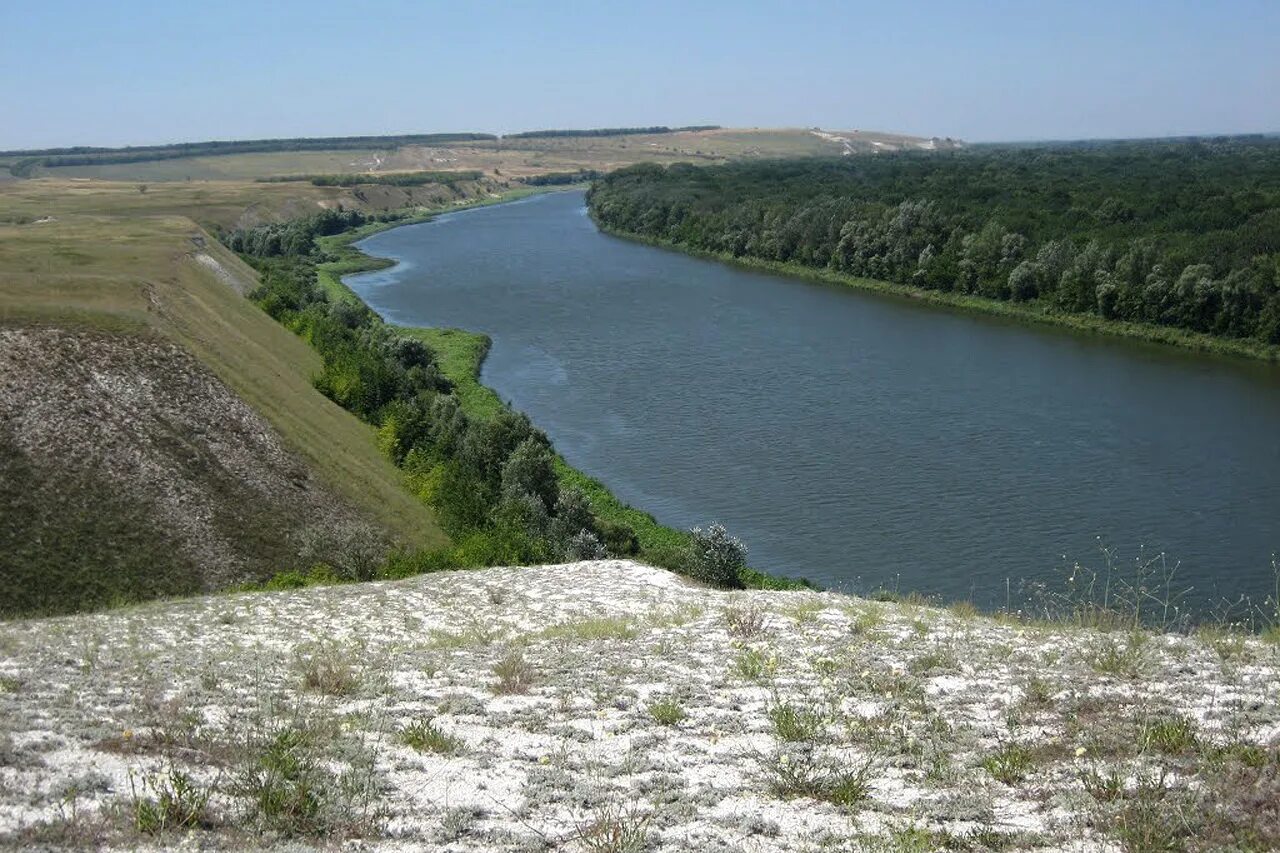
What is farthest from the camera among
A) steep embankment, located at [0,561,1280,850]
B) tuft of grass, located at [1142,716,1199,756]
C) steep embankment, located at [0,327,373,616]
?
steep embankment, located at [0,327,373,616]

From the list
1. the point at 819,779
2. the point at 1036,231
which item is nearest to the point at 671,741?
the point at 819,779

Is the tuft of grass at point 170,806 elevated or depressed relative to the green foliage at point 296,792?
elevated

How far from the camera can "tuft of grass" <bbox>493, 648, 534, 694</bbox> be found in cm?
816

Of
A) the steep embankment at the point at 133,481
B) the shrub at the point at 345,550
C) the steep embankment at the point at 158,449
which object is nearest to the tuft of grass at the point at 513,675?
the shrub at the point at 345,550

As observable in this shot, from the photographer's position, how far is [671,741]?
6.90m

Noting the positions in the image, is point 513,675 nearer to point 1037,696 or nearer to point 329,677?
point 329,677

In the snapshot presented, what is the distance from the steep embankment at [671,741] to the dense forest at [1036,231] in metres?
45.2

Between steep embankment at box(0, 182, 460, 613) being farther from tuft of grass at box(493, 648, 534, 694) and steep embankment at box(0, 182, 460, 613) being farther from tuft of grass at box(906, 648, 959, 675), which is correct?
tuft of grass at box(906, 648, 959, 675)

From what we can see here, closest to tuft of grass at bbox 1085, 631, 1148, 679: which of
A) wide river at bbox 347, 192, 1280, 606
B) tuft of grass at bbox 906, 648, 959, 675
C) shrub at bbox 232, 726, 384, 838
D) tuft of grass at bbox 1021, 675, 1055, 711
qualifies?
tuft of grass at bbox 1021, 675, 1055, 711

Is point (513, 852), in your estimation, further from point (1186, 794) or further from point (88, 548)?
point (88, 548)

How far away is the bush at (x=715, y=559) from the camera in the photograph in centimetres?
1920

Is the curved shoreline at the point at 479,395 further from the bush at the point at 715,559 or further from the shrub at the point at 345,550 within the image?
the shrub at the point at 345,550

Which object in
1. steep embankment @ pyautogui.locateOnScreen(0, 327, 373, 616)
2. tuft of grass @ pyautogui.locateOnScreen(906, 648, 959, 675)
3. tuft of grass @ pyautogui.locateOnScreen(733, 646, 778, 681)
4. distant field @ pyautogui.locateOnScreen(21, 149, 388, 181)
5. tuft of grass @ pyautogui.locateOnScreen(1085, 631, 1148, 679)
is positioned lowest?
steep embankment @ pyautogui.locateOnScreen(0, 327, 373, 616)

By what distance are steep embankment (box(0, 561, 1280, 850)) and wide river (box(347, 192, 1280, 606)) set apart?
1313 cm
